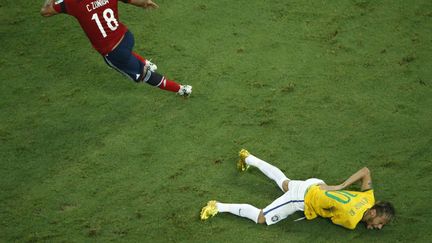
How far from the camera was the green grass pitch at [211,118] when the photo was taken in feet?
18.2

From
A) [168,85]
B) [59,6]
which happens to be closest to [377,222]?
[168,85]

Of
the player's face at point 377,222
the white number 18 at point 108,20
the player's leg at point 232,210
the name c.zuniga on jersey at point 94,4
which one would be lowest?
the player's leg at point 232,210

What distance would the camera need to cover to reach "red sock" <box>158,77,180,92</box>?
6613mm

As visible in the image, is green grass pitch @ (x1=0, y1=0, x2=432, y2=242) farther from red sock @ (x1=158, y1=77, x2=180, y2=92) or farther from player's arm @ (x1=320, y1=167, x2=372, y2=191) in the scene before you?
player's arm @ (x1=320, y1=167, x2=372, y2=191)

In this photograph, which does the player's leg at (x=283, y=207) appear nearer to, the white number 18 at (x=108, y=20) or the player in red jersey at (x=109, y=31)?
the player in red jersey at (x=109, y=31)

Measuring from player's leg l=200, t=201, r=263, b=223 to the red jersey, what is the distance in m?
2.04

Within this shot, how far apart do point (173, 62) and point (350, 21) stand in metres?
2.48

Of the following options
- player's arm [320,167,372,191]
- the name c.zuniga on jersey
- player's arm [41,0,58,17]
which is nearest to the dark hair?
player's arm [320,167,372,191]

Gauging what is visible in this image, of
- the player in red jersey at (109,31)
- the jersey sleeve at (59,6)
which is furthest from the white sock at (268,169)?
the jersey sleeve at (59,6)

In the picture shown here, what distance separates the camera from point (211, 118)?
21.4 ft

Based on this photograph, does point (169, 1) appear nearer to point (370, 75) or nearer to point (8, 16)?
point (8, 16)

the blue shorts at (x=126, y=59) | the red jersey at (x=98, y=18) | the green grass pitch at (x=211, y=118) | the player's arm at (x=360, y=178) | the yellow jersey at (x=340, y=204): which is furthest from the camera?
the blue shorts at (x=126, y=59)

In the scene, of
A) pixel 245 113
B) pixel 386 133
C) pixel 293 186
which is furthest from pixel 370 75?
pixel 293 186

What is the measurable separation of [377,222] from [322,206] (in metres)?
0.54
